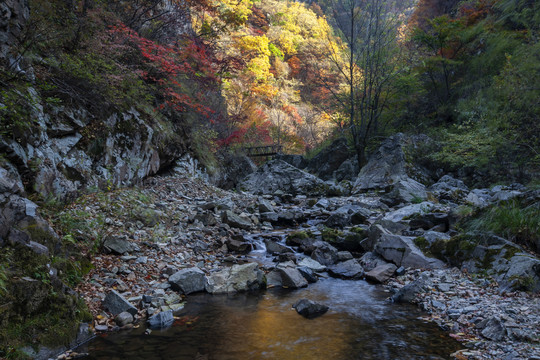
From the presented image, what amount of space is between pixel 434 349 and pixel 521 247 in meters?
2.84

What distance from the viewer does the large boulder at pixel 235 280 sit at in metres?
5.12

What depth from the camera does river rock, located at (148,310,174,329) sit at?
3906mm

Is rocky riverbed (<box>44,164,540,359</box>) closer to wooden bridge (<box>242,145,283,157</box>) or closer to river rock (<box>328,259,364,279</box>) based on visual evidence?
river rock (<box>328,259,364,279</box>)

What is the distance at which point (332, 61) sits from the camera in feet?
60.8

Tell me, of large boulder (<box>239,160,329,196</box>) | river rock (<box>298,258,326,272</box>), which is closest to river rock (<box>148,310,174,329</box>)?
river rock (<box>298,258,326,272</box>)

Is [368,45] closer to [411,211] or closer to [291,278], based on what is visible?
[411,211]

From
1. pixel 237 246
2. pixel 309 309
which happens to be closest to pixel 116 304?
pixel 309 309

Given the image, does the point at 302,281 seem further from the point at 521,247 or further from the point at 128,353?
the point at 521,247

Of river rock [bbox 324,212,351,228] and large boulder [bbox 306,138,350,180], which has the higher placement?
large boulder [bbox 306,138,350,180]

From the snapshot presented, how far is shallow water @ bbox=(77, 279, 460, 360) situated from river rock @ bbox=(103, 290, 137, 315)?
1.17ft

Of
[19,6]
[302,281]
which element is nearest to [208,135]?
[19,6]

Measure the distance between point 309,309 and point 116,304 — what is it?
253 cm

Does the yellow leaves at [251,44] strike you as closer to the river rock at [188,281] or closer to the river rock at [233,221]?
the river rock at [233,221]

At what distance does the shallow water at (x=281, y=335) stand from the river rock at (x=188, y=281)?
0.56 ft
